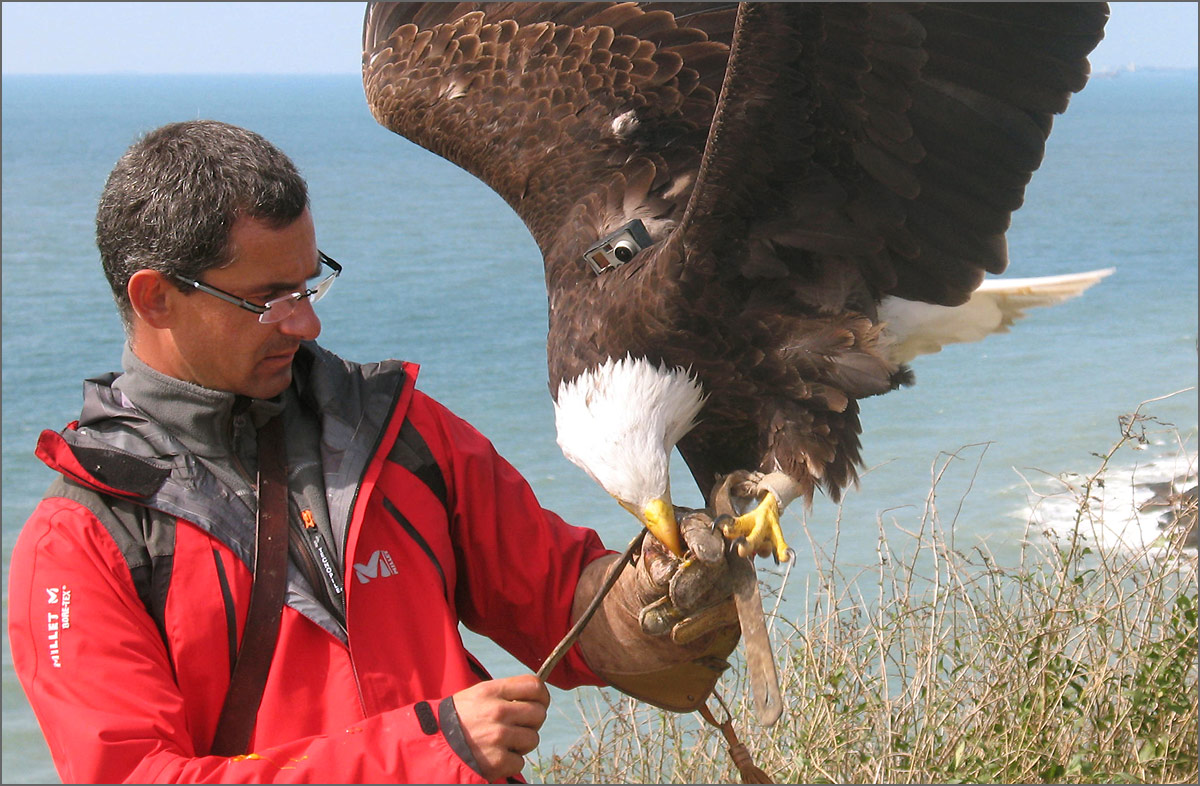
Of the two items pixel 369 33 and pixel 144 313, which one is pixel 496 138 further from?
pixel 144 313

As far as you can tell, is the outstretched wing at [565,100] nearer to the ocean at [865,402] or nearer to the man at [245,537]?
the ocean at [865,402]

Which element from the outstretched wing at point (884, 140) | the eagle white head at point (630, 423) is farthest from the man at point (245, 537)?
the outstretched wing at point (884, 140)

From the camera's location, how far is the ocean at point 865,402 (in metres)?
5.27

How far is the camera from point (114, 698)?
49.6 inches

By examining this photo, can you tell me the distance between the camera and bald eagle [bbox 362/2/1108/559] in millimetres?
1880

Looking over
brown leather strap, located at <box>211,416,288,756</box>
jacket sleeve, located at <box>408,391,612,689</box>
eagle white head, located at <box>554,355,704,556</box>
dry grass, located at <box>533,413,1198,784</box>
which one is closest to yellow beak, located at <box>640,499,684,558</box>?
eagle white head, located at <box>554,355,704,556</box>

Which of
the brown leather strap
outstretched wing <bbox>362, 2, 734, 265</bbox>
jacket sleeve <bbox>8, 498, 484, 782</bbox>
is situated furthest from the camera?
outstretched wing <bbox>362, 2, 734, 265</bbox>

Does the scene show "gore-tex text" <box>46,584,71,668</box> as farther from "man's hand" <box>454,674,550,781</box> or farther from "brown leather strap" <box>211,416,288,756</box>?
"man's hand" <box>454,674,550,781</box>

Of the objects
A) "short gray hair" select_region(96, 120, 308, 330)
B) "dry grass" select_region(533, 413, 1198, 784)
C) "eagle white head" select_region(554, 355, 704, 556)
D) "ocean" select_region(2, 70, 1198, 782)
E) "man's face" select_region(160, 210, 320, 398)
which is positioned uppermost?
"short gray hair" select_region(96, 120, 308, 330)

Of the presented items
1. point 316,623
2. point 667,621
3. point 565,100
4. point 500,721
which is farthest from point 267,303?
point 565,100

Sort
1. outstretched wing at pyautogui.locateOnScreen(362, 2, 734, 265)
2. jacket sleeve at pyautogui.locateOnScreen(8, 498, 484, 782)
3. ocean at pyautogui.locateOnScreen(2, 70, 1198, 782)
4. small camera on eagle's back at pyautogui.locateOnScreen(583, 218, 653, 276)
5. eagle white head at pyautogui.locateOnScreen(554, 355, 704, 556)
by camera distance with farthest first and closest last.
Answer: ocean at pyautogui.locateOnScreen(2, 70, 1198, 782) → outstretched wing at pyautogui.locateOnScreen(362, 2, 734, 265) → small camera on eagle's back at pyautogui.locateOnScreen(583, 218, 653, 276) → eagle white head at pyautogui.locateOnScreen(554, 355, 704, 556) → jacket sleeve at pyautogui.locateOnScreen(8, 498, 484, 782)

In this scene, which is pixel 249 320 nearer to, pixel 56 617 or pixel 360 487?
pixel 360 487

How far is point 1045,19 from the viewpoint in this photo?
1920mm

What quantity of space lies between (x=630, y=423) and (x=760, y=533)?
29 centimetres
